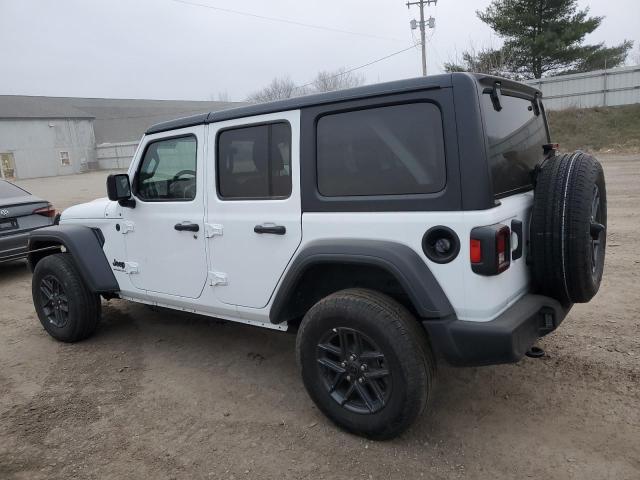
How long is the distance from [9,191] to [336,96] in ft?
21.4

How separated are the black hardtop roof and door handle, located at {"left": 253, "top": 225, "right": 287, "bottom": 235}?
2.36 feet

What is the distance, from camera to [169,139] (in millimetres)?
3812

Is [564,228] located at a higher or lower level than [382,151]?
lower

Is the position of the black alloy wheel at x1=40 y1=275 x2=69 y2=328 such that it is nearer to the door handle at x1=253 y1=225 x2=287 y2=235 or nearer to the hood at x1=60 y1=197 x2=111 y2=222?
the hood at x1=60 y1=197 x2=111 y2=222

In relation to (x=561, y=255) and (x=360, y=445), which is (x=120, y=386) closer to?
(x=360, y=445)

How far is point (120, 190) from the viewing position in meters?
3.92

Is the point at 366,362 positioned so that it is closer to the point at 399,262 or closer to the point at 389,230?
the point at 399,262

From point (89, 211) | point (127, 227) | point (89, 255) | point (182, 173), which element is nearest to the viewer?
point (182, 173)

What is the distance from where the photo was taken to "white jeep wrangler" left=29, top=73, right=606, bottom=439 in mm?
2486

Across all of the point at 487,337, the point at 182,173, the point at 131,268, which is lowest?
the point at 487,337

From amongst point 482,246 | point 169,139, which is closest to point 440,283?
point 482,246

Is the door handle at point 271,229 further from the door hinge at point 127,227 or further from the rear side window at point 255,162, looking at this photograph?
the door hinge at point 127,227

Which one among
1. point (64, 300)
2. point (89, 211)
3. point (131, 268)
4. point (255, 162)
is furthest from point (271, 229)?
point (64, 300)

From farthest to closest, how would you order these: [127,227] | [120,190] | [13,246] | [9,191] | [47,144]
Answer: [47,144] < [9,191] < [13,246] < [127,227] < [120,190]
